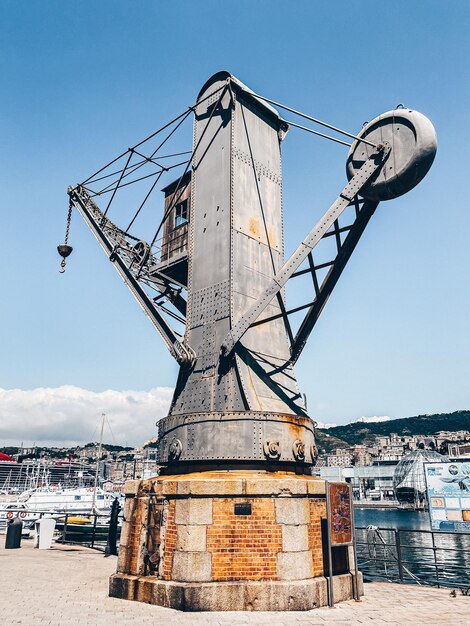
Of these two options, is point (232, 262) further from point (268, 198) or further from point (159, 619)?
point (159, 619)

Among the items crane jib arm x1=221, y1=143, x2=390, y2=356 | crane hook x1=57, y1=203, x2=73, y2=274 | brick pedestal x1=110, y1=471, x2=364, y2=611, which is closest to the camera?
brick pedestal x1=110, y1=471, x2=364, y2=611

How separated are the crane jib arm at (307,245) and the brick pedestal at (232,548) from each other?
3.00 metres

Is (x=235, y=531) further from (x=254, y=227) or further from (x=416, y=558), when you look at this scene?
(x=416, y=558)

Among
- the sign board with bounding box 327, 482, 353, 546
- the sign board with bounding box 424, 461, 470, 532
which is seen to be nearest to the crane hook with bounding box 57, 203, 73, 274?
the sign board with bounding box 327, 482, 353, 546

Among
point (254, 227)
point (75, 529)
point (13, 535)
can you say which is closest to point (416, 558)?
point (75, 529)

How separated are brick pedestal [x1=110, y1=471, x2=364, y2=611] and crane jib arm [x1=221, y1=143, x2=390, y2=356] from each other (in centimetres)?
300

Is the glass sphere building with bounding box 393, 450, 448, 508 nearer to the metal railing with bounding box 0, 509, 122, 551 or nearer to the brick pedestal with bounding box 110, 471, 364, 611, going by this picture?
the metal railing with bounding box 0, 509, 122, 551

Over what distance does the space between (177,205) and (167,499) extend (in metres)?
8.97

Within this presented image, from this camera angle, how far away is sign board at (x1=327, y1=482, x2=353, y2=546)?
954cm

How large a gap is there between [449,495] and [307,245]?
77.6 ft

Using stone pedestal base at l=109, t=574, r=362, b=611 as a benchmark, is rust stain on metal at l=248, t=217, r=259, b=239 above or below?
→ above

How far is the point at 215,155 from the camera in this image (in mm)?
13117

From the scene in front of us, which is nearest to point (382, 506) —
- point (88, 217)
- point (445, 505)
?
point (445, 505)

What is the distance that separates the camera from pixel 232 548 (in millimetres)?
8711
